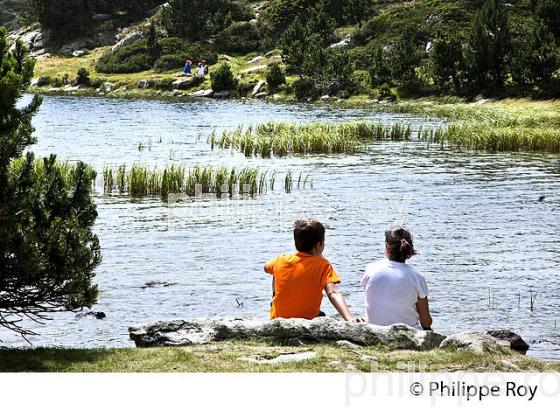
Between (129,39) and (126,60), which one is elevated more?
(129,39)

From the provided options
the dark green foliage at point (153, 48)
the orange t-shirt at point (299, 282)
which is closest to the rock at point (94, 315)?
the orange t-shirt at point (299, 282)

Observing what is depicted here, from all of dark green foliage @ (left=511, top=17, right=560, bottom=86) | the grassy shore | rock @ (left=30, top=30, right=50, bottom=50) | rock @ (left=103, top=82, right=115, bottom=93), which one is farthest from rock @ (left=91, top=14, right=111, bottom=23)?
the grassy shore

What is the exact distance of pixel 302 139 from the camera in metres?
43.4

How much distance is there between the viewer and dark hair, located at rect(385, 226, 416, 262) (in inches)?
426

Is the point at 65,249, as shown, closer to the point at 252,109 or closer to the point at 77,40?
the point at 252,109

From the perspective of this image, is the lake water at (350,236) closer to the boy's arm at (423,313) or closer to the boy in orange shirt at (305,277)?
the boy's arm at (423,313)

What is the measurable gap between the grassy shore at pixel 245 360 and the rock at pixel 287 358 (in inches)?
2.7

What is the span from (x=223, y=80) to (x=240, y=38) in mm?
28390

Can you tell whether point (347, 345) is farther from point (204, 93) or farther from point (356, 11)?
point (356, 11)

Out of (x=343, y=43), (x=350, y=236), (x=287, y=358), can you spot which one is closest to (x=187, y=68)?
(x=343, y=43)

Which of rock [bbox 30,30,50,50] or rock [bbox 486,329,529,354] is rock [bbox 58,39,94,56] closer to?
rock [bbox 30,30,50,50]

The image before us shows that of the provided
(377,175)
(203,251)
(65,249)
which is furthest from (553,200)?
(65,249)

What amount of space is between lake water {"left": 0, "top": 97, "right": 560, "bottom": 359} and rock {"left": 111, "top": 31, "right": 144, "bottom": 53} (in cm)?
8959

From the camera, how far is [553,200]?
30.0 m
